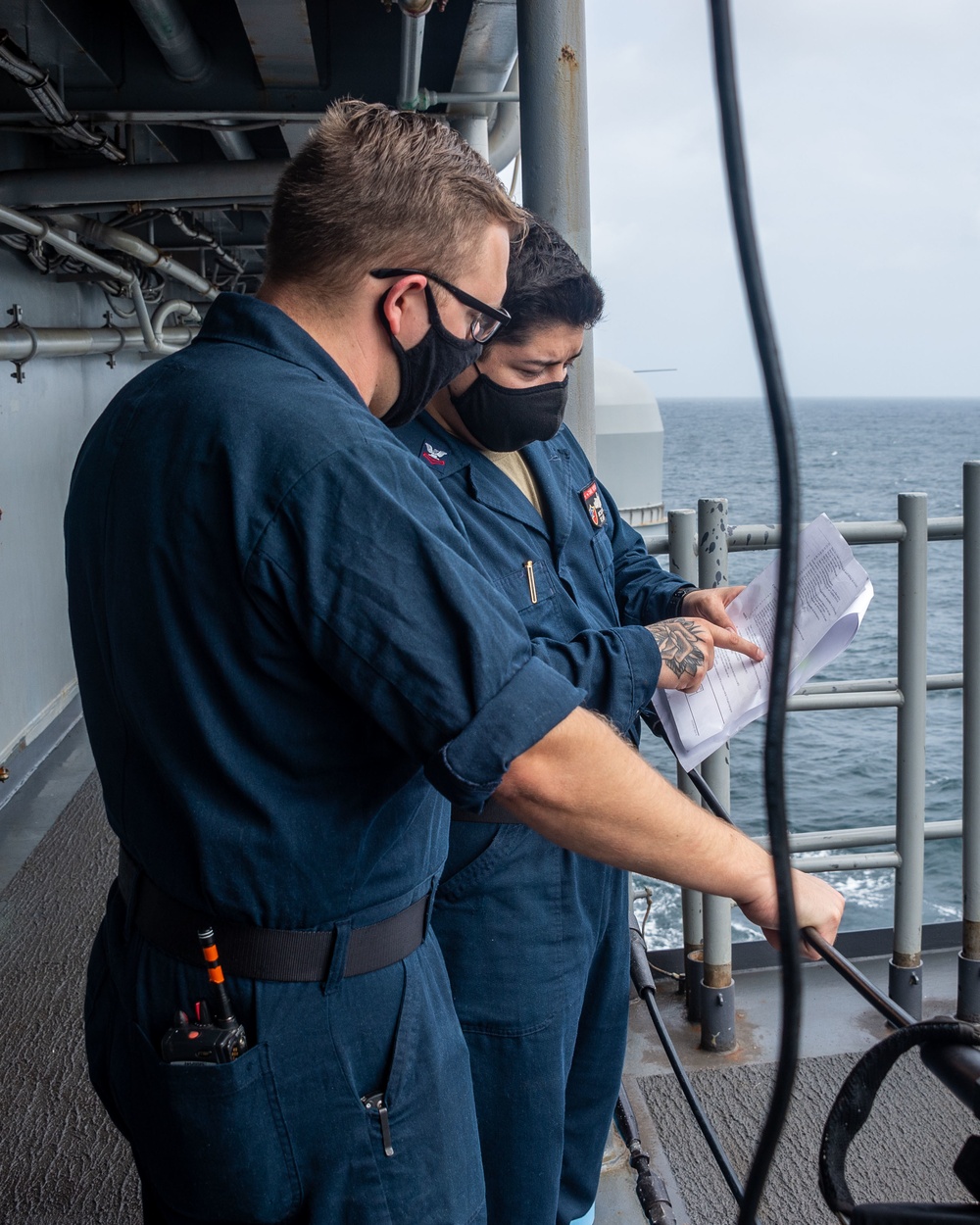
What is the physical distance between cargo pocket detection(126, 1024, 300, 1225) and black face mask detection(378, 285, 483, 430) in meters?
0.71

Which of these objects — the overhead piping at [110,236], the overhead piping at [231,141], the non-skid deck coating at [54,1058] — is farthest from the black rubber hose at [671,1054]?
the overhead piping at [110,236]

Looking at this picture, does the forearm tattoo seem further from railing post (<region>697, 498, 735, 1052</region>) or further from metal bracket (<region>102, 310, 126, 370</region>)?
metal bracket (<region>102, 310, 126, 370</region>)

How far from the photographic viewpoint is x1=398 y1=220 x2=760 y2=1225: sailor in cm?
159

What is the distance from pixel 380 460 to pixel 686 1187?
1941 mm

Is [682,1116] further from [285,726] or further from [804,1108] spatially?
[285,726]

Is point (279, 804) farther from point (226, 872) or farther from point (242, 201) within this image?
point (242, 201)

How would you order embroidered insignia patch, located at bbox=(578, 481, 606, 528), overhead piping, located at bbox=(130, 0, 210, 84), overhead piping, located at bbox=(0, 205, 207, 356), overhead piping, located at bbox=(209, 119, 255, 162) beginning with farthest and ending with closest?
overhead piping, located at bbox=(0, 205, 207, 356), overhead piping, located at bbox=(209, 119, 255, 162), overhead piping, located at bbox=(130, 0, 210, 84), embroidered insignia patch, located at bbox=(578, 481, 606, 528)

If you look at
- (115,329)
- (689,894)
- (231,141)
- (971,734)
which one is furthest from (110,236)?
(971,734)

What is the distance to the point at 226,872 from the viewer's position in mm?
1025

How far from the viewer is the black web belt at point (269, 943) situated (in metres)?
1.06

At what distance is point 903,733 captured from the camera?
8.74 feet

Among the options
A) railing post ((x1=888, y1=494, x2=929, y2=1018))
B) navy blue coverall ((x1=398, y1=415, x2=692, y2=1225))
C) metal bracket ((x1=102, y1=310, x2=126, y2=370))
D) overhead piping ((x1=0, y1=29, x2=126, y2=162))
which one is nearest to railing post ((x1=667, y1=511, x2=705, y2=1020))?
railing post ((x1=888, y1=494, x2=929, y2=1018))

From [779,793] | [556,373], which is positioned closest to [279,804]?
[779,793]

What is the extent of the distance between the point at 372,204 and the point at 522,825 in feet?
2.98
